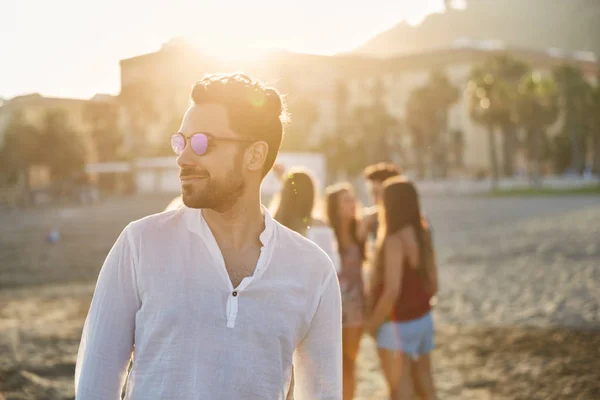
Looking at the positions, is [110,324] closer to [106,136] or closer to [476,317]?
[476,317]

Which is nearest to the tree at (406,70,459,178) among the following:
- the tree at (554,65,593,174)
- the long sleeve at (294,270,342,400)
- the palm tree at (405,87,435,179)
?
the palm tree at (405,87,435,179)

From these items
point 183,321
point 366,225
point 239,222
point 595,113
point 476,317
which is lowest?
point 476,317

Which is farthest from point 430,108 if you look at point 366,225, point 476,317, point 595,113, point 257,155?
point 257,155

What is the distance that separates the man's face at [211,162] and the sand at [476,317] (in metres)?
4.60

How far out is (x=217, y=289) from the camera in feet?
6.57

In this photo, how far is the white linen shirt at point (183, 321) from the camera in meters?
1.97

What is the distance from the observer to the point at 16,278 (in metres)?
14.2

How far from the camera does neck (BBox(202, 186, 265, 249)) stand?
2146 millimetres

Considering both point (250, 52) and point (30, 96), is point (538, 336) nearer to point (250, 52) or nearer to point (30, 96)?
point (250, 52)

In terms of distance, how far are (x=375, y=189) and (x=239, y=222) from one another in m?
3.48

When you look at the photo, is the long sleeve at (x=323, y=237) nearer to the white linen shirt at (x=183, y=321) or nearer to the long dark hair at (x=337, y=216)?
the long dark hair at (x=337, y=216)

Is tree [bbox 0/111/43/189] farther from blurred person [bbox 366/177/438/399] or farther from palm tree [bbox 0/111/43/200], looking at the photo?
blurred person [bbox 366/177/438/399]

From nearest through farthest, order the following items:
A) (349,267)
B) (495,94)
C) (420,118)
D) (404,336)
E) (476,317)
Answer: (404,336) → (349,267) → (476,317) → (495,94) → (420,118)

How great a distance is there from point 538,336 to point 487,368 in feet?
4.69
